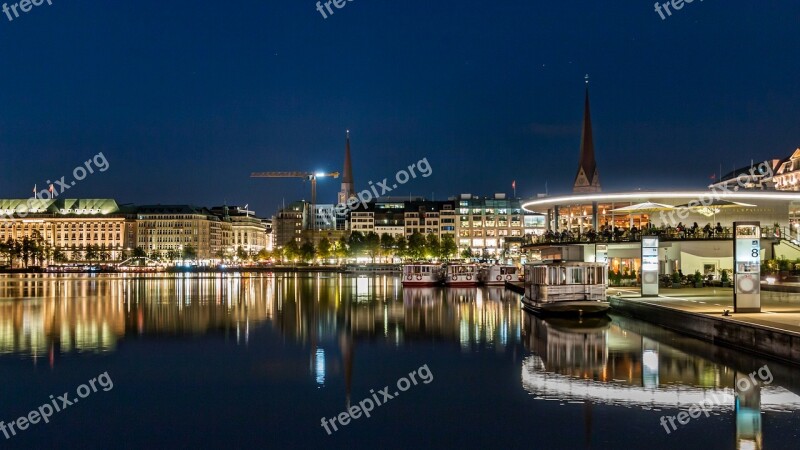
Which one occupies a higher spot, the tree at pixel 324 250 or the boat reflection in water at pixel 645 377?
the boat reflection in water at pixel 645 377

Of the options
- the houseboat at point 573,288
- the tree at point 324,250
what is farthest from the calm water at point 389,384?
the tree at point 324,250

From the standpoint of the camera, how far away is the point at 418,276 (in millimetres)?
84125

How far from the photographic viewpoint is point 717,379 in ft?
73.8

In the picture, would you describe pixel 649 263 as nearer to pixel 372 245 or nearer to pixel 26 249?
pixel 372 245

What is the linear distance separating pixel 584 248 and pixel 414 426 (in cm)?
4688

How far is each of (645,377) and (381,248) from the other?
5886 inches

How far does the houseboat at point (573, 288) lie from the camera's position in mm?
39969

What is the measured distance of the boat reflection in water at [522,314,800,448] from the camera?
1934cm

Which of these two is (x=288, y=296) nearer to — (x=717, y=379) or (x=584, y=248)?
(x=584, y=248)

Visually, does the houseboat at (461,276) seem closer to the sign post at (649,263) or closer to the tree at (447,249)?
the sign post at (649,263)

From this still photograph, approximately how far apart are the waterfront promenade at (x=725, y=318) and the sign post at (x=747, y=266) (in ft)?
1.59

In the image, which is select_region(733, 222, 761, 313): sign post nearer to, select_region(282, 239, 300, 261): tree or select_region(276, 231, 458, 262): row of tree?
select_region(276, 231, 458, 262): row of tree

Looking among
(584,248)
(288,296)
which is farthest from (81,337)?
(584,248)

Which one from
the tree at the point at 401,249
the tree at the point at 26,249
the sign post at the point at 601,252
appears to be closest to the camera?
the sign post at the point at 601,252
